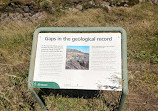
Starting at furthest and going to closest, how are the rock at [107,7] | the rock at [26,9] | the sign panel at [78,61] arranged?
the rock at [26,9]
the rock at [107,7]
the sign panel at [78,61]

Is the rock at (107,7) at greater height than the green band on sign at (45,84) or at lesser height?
greater

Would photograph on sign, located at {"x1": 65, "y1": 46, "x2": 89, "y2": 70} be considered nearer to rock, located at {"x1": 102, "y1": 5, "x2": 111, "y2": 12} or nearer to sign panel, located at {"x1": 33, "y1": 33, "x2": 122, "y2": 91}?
sign panel, located at {"x1": 33, "y1": 33, "x2": 122, "y2": 91}

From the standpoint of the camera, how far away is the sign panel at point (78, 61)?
6.52ft

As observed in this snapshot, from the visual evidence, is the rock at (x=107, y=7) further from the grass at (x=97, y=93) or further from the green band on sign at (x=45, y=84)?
the green band on sign at (x=45, y=84)

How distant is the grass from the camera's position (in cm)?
262

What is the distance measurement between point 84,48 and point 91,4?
299cm

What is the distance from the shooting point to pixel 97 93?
287 cm

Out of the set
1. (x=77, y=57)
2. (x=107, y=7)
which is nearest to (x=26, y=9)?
(x=107, y=7)

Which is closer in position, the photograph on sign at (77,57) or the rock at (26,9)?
the photograph on sign at (77,57)

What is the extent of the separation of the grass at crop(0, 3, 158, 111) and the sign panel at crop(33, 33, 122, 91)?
0.36m

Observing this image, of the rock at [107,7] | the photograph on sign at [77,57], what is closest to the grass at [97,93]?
the rock at [107,7]

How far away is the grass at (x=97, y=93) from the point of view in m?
2.62

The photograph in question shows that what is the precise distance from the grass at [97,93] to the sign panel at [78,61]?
36 centimetres

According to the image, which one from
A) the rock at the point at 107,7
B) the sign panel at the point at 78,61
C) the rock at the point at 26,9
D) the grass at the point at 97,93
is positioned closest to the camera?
the sign panel at the point at 78,61
